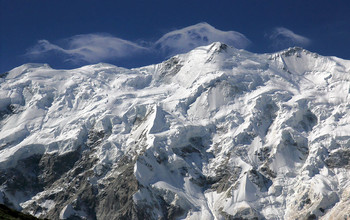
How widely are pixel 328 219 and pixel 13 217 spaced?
150 meters

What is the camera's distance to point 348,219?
640 ft

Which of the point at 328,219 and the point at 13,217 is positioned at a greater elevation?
the point at 13,217

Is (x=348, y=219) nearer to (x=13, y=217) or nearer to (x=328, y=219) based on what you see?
(x=328, y=219)

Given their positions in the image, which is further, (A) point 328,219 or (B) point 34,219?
(A) point 328,219

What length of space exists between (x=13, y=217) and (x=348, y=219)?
5869 inches

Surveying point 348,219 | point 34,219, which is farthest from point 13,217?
point 348,219

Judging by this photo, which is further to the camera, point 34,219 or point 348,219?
point 348,219

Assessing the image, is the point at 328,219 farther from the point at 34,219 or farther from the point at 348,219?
the point at 34,219

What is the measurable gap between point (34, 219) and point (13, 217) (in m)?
3.60

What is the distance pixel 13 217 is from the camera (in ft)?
248

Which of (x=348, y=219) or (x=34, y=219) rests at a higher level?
(x=34, y=219)

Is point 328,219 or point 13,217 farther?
point 328,219

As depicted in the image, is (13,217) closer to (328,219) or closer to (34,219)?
(34,219)

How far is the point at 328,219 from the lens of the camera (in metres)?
200
